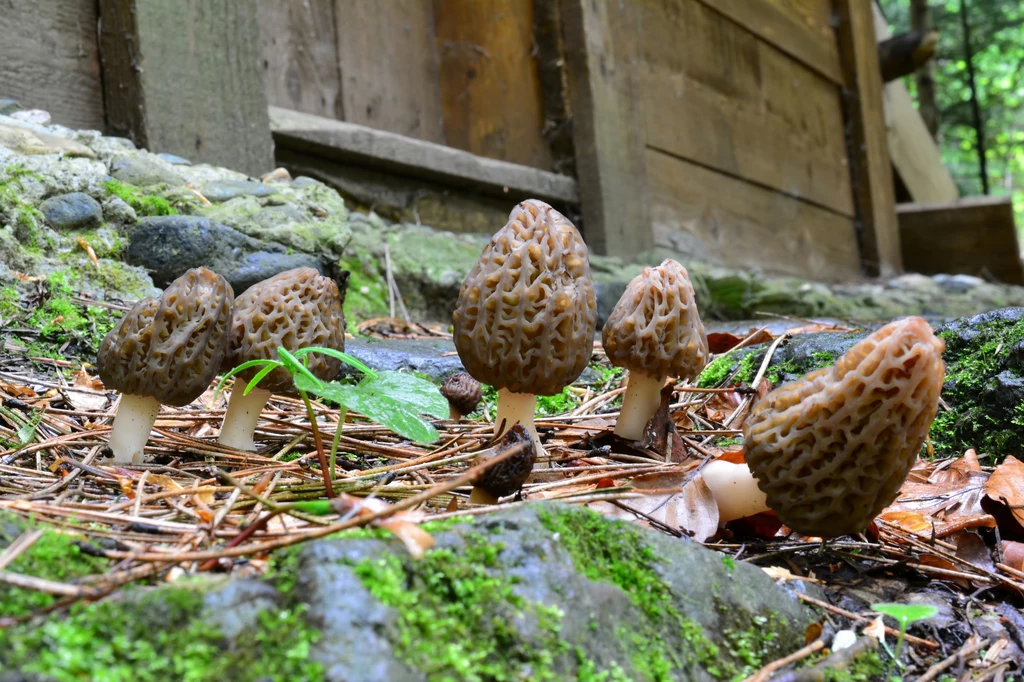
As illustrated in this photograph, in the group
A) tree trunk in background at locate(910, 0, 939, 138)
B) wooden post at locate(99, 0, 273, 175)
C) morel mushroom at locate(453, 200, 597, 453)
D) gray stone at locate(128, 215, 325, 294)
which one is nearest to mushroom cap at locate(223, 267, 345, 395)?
morel mushroom at locate(453, 200, 597, 453)

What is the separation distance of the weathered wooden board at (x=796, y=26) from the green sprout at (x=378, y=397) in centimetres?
579

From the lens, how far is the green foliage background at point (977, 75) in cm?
1224

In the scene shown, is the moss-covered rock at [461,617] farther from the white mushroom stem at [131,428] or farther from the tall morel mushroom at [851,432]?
the white mushroom stem at [131,428]

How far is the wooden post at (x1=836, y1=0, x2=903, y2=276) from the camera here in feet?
26.9

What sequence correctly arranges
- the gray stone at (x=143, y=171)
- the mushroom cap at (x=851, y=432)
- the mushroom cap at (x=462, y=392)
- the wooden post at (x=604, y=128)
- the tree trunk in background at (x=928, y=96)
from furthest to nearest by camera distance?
the tree trunk in background at (x=928, y=96), the wooden post at (x=604, y=128), the gray stone at (x=143, y=171), the mushroom cap at (x=462, y=392), the mushroom cap at (x=851, y=432)

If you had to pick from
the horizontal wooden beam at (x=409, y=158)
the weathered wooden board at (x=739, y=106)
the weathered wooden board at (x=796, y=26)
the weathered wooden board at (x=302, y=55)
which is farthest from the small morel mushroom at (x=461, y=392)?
the weathered wooden board at (x=796, y=26)

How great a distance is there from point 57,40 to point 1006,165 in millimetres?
27524

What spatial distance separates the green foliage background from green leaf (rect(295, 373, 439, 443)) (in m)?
8.77

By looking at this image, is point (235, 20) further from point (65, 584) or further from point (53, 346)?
point (65, 584)

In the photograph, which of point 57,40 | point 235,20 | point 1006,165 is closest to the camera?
point 57,40

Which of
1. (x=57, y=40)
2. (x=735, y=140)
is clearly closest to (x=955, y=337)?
(x=57, y=40)

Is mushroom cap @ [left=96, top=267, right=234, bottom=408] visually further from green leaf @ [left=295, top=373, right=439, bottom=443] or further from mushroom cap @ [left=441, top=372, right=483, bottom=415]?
mushroom cap @ [left=441, top=372, right=483, bottom=415]

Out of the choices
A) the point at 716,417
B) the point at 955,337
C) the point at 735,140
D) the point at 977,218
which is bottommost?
the point at 716,417

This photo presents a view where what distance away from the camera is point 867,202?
8289mm
